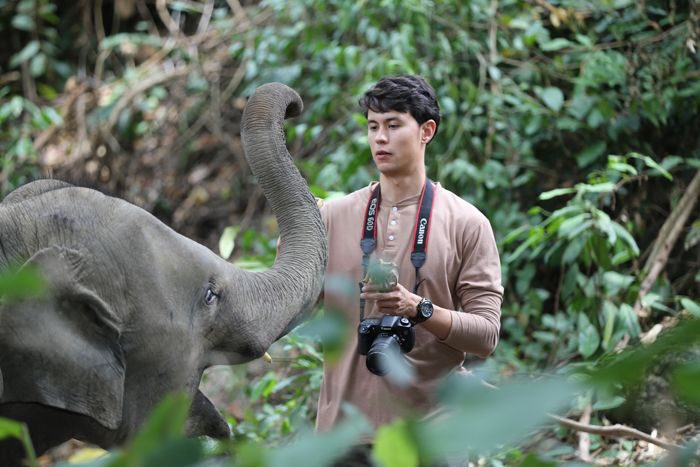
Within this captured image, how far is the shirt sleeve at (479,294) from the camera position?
8.97ft

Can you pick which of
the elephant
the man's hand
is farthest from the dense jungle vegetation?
the man's hand

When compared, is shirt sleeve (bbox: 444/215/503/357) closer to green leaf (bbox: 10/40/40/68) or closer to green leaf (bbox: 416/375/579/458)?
green leaf (bbox: 416/375/579/458)

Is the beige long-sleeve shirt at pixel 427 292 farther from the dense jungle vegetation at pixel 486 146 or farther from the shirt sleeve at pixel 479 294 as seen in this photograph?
the dense jungle vegetation at pixel 486 146

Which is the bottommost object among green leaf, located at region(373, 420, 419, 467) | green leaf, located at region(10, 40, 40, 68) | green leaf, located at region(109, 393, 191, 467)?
green leaf, located at region(10, 40, 40, 68)

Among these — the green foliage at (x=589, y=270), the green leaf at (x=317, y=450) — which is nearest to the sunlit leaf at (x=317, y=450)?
the green leaf at (x=317, y=450)

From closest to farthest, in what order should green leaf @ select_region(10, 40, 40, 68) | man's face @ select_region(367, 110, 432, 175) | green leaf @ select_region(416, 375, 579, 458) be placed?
1. green leaf @ select_region(416, 375, 579, 458)
2. man's face @ select_region(367, 110, 432, 175)
3. green leaf @ select_region(10, 40, 40, 68)

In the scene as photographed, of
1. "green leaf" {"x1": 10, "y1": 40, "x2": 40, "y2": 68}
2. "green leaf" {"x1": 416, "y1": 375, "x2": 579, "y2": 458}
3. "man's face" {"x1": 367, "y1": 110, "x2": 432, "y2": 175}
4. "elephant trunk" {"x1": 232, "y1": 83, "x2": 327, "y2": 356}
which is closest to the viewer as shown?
"green leaf" {"x1": 416, "y1": 375, "x2": 579, "y2": 458}

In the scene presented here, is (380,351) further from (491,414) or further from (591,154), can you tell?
(591,154)

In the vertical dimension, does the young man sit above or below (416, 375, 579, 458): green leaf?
below

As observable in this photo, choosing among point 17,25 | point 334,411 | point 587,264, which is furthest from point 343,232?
point 17,25

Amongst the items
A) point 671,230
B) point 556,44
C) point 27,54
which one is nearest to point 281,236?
point 671,230

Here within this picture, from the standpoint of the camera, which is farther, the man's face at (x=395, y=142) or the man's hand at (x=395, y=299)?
the man's face at (x=395, y=142)

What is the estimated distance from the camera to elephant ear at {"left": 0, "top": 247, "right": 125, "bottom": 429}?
229 centimetres

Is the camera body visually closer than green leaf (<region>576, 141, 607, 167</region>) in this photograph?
Yes
